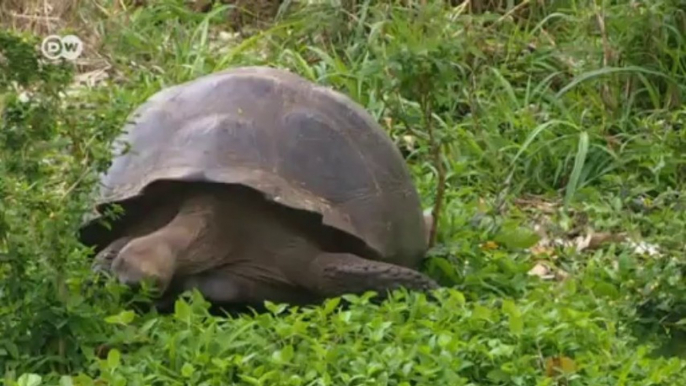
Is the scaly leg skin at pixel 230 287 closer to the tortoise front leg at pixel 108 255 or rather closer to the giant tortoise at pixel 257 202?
the giant tortoise at pixel 257 202

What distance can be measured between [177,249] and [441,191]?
42.1 inches

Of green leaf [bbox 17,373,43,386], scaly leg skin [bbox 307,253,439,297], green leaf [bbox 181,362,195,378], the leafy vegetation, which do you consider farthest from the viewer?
scaly leg skin [bbox 307,253,439,297]

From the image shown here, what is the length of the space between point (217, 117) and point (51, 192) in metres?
0.83

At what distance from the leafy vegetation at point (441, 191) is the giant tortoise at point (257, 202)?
176 mm

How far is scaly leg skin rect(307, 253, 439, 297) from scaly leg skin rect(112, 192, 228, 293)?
277 mm

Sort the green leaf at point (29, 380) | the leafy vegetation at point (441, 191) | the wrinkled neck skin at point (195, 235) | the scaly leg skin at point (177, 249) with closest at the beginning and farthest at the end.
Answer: the green leaf at point (29, 380)
the leafy vegetation at point (441, 191)
the scaly leg skin at point (177, 249)
the wrinkled neck skin at point (195, 235)

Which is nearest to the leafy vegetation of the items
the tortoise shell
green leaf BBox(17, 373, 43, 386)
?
green leaf BBox(17, 373, 43, 386)

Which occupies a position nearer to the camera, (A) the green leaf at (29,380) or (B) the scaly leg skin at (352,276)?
(A) the green leaf at (29,380)

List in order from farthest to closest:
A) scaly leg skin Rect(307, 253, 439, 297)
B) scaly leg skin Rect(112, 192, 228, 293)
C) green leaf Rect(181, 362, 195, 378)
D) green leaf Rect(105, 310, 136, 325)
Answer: scaly leg skin Rect(307, 253, 439, 297), scaly leg skin Rect(112, 192, 228, 293), green leaf Rect(105, 310, 136, 325), green leaf Rect(181, 362, 195, 378)

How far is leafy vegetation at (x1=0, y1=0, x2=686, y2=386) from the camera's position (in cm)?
412

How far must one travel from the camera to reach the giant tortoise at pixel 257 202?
4.73 metres

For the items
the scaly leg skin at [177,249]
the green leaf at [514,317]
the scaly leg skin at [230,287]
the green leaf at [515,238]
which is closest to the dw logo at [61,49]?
the scaly leg skin at [177,249]

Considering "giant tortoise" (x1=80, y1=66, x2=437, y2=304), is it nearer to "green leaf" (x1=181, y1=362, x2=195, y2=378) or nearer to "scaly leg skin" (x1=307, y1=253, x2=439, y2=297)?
"scaly leg skin" (x1=307, y1=253, x2=439, y2=297)

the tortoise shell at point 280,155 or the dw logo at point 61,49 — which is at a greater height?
the dw logo at point 61,49
